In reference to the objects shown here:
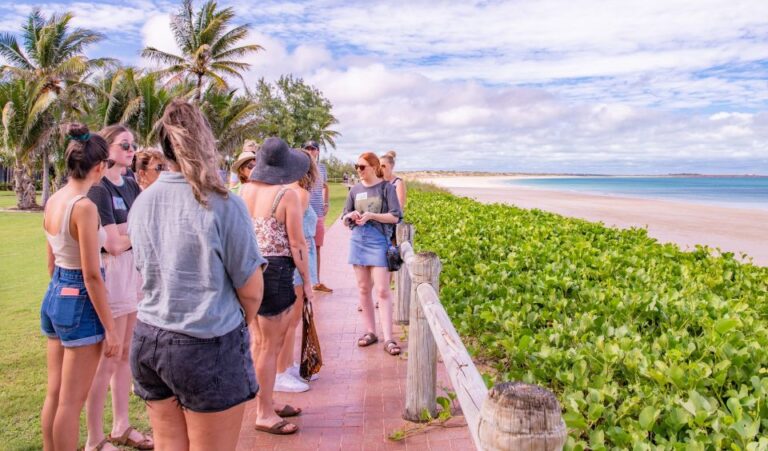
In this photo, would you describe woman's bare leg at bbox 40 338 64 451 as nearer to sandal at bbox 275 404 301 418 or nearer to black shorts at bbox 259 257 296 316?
black shorts at bbox 259 257 296 316

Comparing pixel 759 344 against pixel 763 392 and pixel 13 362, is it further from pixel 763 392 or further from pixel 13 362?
pixel 13 362

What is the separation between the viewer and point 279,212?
147 inches

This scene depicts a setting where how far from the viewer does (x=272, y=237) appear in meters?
3.77

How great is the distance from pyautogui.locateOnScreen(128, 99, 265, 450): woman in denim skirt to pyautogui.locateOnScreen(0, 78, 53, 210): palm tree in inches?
1148

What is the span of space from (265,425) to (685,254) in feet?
14.2

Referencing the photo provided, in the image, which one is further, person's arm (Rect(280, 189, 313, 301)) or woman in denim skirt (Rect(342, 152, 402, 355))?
woman in denim skirt (Rect(342, 152, 402, 355))

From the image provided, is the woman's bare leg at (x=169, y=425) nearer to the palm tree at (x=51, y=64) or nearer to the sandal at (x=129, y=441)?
the sandal at (x=129, y=441)

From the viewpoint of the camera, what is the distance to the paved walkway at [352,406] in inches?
146

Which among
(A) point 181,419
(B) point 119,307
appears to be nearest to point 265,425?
(B) point 119,307

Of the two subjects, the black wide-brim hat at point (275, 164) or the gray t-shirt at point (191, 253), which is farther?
the black wide-brim hat at point (275, 164)

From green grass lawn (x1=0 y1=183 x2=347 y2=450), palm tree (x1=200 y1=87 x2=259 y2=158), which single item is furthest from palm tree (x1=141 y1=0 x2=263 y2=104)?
green grass lawn (x1=0 y1=183 x2=347 y2=450)

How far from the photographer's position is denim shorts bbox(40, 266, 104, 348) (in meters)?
2.91

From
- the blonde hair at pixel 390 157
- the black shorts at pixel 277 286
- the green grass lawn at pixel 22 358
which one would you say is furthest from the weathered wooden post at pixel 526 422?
the blonde hair at pixel 390 157

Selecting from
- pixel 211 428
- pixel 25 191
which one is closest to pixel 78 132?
pixel 211 428
